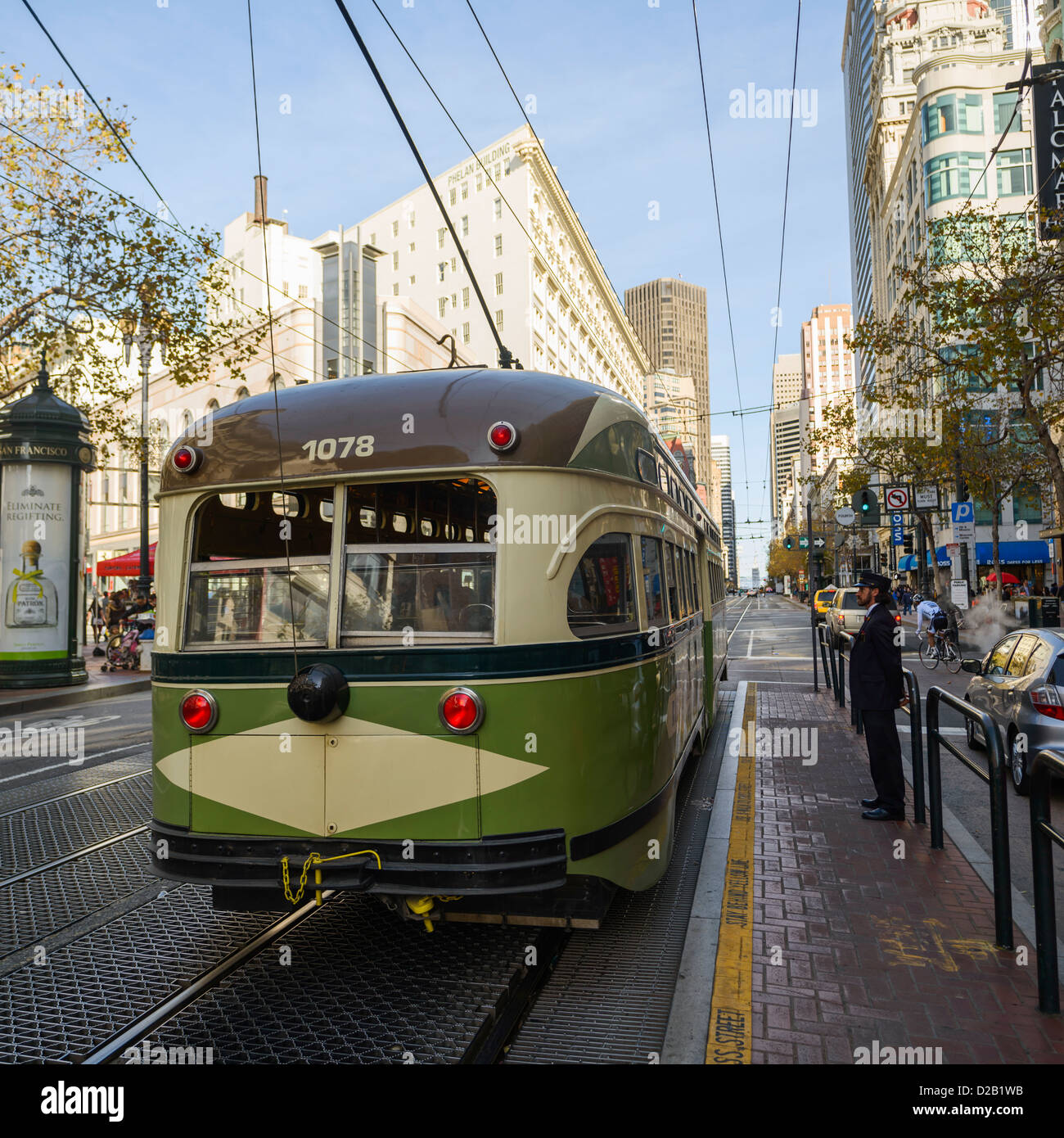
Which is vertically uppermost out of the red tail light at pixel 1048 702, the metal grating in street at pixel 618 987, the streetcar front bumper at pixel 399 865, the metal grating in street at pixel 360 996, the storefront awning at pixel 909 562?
the storefront awning at pixel 909 562

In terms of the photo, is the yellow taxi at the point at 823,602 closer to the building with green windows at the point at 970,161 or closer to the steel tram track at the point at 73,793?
the building with green windows at the point at 970,161

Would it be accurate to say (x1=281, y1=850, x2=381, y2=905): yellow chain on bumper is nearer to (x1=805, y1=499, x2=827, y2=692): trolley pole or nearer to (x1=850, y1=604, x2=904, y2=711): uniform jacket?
(x1=850, y1=604, x2=904, y2=711): uniform jacket

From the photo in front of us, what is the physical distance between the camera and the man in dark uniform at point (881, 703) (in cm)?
658

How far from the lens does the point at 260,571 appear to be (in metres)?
4.18

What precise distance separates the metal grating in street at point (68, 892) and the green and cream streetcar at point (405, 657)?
1163 millimetres

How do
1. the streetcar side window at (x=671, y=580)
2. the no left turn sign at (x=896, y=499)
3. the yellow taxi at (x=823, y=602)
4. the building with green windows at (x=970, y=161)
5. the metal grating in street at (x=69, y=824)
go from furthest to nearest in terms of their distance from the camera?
the building with green windows at (x=970, y=161)
the yellow taxi at (x=823, y=602)
the no left turn sign at (x=896, y=499)
the metal grating in street at (x=69, y=824)
the streetcar side window at (x=671, y=580)

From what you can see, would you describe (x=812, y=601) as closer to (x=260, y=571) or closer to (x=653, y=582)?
(x=653, y=582)

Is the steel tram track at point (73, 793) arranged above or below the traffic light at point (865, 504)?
below

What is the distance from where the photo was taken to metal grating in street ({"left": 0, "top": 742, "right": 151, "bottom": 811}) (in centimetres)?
781

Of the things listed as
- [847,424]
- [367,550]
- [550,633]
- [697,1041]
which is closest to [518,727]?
[550,633]

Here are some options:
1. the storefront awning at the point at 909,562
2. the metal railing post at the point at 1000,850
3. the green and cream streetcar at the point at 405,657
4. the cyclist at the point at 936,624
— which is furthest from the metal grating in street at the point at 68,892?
the storefront awning at the point at 909,562

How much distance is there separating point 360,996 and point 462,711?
1.35 metres

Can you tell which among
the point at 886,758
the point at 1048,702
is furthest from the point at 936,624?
the point at 886,758
